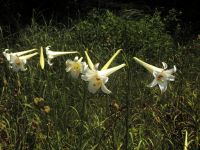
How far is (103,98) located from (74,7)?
4206mm

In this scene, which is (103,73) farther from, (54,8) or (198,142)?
(54,8)

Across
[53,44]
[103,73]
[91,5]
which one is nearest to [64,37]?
[53,44]

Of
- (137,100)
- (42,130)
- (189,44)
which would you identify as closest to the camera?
(42,130)

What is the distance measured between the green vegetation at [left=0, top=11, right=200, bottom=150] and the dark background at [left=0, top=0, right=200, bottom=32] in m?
1.03

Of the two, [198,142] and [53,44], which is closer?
[198,142]

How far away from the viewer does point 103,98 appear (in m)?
5.37

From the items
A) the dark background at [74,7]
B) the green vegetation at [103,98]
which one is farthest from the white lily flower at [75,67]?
the dark background at [74,7]

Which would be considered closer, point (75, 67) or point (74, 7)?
point (75, 67)

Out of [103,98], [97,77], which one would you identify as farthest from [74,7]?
[97,77]

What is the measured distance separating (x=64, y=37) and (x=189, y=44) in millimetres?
1773

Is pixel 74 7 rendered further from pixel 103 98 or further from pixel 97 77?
pixel 97 77

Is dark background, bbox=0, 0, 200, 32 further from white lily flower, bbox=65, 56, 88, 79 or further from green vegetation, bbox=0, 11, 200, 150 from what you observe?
white lily flower, bbox=65, 56, 88, 79

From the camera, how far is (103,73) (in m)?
3.09

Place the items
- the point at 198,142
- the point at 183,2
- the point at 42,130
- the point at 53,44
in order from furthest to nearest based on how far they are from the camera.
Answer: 1. the point at 183,2
2. the point at 53,44
3. the point at 42,130
4. the point at 198,142
